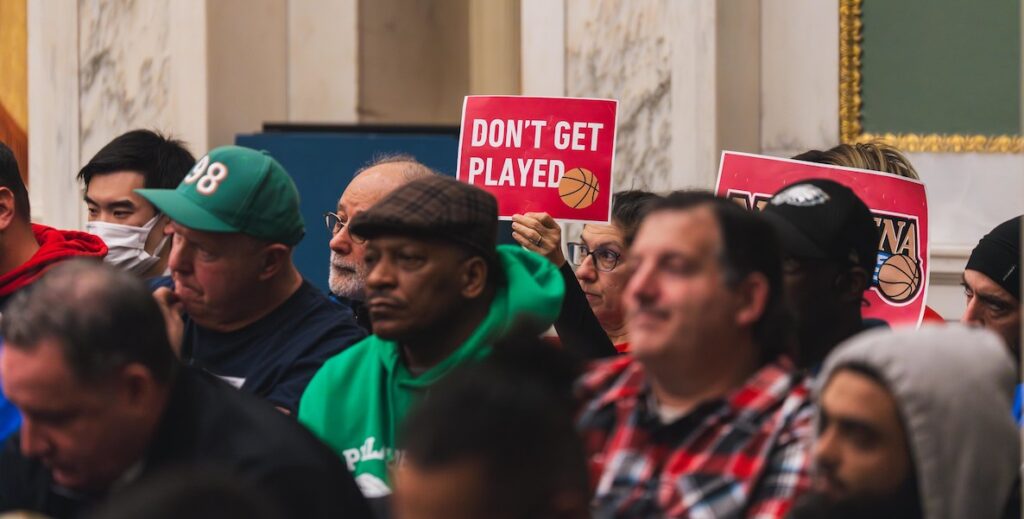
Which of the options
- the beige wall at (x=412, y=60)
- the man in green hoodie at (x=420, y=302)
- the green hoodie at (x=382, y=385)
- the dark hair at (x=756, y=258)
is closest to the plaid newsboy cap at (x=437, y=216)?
the man in green hoodie at (x=420, y=302)

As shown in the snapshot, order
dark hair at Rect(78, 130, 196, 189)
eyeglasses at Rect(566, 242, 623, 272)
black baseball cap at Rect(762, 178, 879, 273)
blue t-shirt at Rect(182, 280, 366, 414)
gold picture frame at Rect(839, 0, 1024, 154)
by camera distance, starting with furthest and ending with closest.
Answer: gold picture frame at Rect(839, 0, 1024, 154), dark hair at Rect(78, 130, 196, 189), eyeglasses at Rect(566, 242, 623, 272), blue t-shirt at Rect(182, 280, 366, 414), black baseball cap at Rect(762, 178, 879, 273)

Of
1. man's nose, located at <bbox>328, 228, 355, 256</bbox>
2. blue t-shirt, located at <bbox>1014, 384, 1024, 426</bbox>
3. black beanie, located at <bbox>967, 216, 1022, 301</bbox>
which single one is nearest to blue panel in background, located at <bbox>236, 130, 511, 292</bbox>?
man's nose, located at <bbox>328, 228, 355, 256</bbox>

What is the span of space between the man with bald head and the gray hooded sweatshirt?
9.42ft

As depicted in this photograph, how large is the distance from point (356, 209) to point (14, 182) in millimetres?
1271

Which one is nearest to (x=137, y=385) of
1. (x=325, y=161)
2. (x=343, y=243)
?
(x=343, y=243)

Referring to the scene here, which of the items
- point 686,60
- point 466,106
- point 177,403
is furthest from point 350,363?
point 686,60

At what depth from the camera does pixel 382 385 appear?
15.7 ft

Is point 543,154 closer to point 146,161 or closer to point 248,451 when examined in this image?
point 146,161

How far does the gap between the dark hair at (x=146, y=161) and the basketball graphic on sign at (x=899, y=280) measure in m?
2.84

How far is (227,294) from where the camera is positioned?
529 centimetres

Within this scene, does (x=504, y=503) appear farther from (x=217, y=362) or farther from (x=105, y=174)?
(x=105, y=174)

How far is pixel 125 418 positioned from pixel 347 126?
4922mm

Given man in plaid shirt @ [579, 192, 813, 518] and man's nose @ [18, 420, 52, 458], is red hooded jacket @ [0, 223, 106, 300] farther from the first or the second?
man in plaid shirt @ [579, 192, 813, 518]

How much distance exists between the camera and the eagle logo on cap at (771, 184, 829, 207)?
4492 mm
